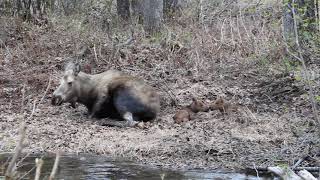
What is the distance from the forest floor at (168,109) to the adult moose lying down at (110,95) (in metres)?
0.30

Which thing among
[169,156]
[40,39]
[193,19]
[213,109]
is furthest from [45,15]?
[169,156]

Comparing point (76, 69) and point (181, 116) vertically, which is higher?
point (76, 69)

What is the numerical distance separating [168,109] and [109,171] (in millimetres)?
3403

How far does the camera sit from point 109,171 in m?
6.51

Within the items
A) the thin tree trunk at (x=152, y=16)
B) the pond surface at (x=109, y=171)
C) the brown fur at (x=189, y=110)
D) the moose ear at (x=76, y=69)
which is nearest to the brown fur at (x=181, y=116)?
the brown fur at (x=189, y=110)

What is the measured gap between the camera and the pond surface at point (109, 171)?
20.5ft

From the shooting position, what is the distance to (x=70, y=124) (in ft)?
29.7

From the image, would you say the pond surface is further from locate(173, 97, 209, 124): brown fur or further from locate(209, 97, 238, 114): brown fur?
locate(209, 97, 238, 114): brown fur

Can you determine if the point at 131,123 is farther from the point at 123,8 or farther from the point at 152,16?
the point at 123,8

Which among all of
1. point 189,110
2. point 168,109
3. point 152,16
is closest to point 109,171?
point 189,110

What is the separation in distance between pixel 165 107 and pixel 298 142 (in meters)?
3.15

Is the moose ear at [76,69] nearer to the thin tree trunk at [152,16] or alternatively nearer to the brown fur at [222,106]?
the brown fur at [222,106]

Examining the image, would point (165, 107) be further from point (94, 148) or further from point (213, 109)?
point (94, 148)

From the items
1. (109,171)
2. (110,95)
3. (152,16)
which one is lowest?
(109,171)
